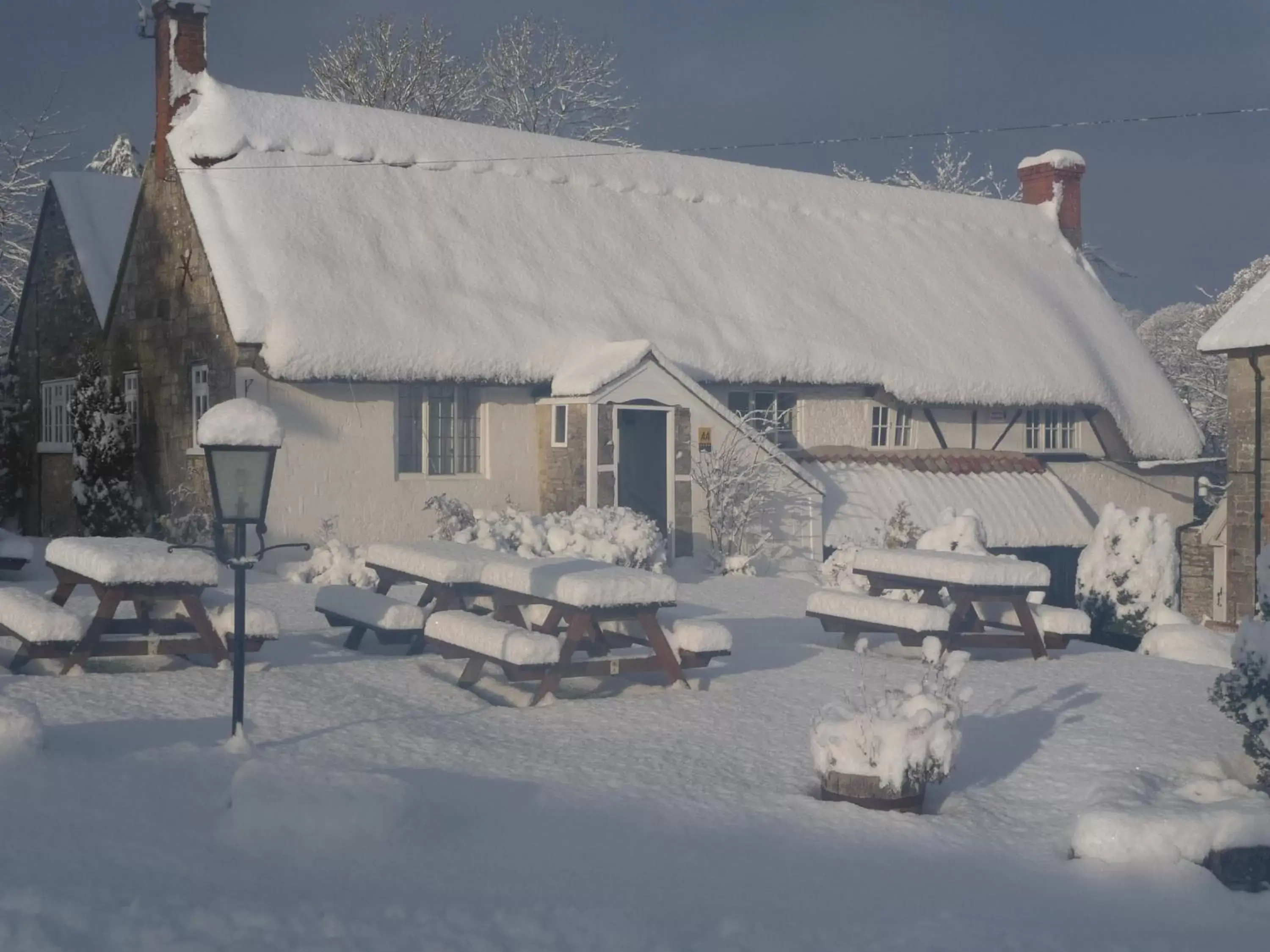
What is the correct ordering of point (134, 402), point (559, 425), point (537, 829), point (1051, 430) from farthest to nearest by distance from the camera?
1. point (1051, 430)
2. point (134, 402)
3. point (559, 425)
4. point (537, 829)

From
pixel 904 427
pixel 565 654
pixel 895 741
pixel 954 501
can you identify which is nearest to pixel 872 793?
pixel 895 741

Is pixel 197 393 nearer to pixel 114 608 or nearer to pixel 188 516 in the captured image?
pixel 188 516

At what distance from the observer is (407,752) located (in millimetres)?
8062

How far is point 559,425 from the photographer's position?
64.6 feet

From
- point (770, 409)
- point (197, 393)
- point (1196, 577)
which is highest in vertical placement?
point (197, 393)

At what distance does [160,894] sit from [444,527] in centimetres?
1168

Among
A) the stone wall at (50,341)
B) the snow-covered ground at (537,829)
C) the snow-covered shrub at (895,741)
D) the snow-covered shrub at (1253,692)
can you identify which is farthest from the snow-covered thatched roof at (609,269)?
the snow-covered shrub at (1253,692)

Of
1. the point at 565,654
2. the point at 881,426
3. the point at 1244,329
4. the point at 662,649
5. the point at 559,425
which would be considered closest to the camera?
the point at 565,654

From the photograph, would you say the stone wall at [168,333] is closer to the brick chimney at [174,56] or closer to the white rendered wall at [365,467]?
the brick chimney at [174,56]

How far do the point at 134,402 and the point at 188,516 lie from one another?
3430mm

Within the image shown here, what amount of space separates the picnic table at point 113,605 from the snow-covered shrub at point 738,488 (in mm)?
10491

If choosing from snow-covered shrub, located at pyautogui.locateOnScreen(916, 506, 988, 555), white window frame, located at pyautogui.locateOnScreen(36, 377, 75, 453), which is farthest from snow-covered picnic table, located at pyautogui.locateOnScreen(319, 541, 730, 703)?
white window frame, located at pyautogui.locateOnScreen(36, 377, 75, 453)

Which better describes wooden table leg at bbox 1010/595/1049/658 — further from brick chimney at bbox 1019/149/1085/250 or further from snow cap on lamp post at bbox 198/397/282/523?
brick chimney at bbox 1019/149/1085/250

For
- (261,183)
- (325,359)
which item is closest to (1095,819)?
(325,359)
